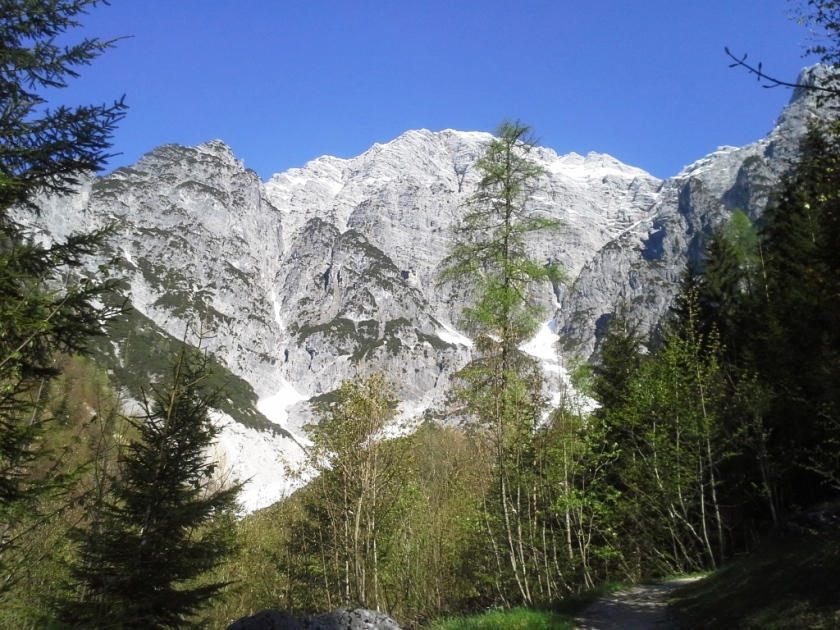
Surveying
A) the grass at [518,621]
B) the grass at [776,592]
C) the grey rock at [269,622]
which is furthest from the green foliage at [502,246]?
the grey rock at [269,622]

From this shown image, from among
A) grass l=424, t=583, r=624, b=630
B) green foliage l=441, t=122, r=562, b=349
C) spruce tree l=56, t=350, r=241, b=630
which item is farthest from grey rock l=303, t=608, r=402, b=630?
green foliage l=441, t=122, r=562, b=349

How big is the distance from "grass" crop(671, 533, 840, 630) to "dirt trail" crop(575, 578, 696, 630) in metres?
0.35

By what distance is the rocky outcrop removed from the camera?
6.85 m

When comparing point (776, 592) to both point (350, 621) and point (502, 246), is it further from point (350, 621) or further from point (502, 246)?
point (502, 246)

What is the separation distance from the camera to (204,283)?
198375mm

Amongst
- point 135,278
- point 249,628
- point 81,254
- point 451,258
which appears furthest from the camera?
point 135,278

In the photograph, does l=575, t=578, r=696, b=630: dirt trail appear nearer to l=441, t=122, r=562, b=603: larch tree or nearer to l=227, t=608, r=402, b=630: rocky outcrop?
l=441, t=122, r=562, b=603: larch tree

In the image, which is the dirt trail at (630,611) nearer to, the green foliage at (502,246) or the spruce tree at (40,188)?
the green foliage at (502,246)

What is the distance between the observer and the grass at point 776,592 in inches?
233

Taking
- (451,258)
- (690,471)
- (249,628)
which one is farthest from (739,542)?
(249,628)

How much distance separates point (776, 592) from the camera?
6.89 metres

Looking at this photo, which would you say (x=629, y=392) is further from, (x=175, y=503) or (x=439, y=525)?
(x=175, y=503)

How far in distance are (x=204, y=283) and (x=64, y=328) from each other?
204642 millimetres

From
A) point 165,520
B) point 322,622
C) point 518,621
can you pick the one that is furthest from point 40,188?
point 518,621
